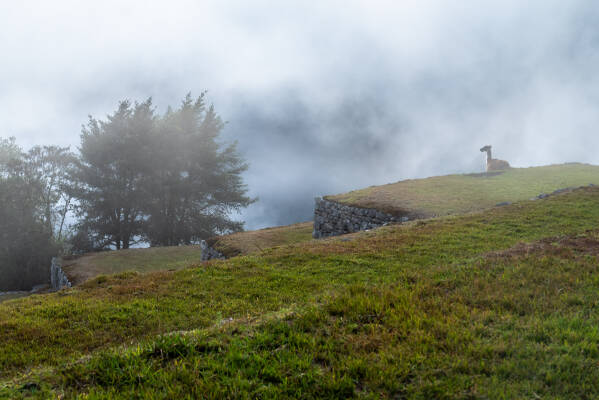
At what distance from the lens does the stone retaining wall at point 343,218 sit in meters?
21.5

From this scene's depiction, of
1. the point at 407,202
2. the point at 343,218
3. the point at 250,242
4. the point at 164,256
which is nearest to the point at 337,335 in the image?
the point at 250,242

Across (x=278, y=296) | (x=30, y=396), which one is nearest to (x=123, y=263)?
(x=278, y=296)

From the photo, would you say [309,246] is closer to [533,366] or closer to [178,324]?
[178,324]

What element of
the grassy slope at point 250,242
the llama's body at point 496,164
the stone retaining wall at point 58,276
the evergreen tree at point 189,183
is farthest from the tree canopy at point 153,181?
the llama's body at point 496,164

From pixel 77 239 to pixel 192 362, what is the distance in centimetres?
3893

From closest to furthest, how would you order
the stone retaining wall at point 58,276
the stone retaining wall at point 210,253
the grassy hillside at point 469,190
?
the stone retaining wall at point 210,253
the grassy hillside at point 469,190
the stone retaining wall at point 58,276

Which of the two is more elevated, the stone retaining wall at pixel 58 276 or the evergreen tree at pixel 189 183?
the evergreen tree at pixel 189 183

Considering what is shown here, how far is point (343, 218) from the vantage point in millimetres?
24609

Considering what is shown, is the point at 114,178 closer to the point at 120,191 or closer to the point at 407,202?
the point at 120,191

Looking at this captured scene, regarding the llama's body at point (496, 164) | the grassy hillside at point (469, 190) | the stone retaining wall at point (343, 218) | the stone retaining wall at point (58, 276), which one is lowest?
the stone retaining wall at point (58, 276)

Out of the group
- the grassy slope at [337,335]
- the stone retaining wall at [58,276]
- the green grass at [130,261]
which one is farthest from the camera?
the stone retaining wall at [58,276]

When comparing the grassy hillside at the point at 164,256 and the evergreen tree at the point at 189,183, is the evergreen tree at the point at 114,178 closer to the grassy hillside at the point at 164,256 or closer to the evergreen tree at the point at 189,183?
the evergreen tree at the point at 189,183

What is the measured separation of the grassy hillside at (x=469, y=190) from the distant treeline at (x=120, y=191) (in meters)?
19.1

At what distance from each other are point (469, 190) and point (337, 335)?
968 inches
